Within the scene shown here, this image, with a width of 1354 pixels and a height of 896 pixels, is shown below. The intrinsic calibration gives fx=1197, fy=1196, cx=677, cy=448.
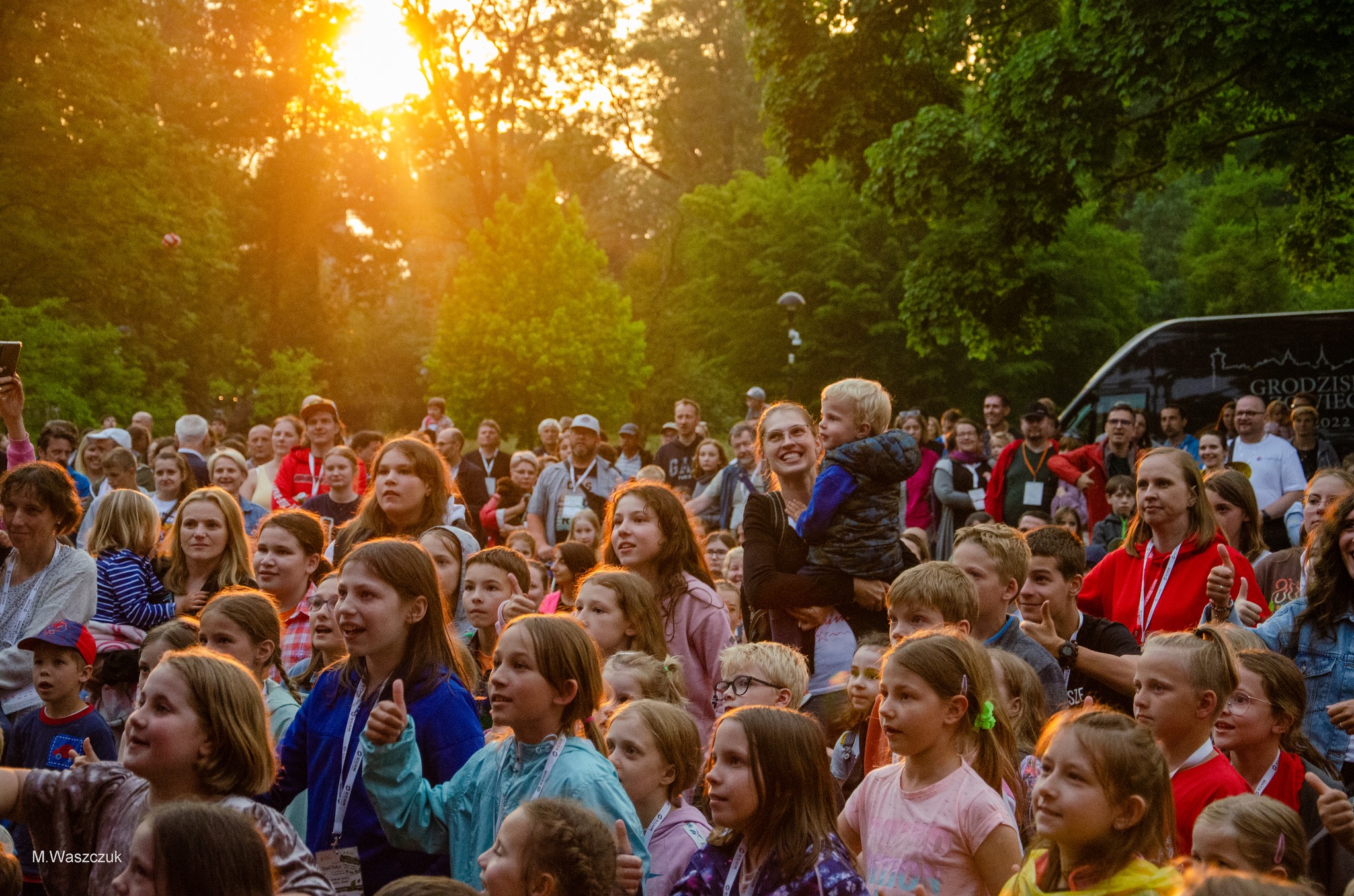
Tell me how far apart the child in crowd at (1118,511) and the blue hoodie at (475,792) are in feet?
23.5

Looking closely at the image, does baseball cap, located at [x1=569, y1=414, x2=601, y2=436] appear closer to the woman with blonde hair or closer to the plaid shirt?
the woman with blonde hair

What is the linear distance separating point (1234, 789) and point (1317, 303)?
36.6m

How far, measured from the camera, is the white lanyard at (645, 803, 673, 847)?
3.85 metres

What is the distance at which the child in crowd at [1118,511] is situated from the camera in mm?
9695

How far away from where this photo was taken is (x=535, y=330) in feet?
106

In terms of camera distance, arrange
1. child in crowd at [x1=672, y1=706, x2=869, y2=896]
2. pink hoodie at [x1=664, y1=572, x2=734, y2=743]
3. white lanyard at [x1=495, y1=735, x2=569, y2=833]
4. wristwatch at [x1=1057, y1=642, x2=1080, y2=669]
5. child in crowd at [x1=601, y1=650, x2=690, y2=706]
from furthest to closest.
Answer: pink hoodie at [x1=664, y1=572, x2=734, y2=743] < wristwatch at [x1=1057, y1=642, x2=1080, y2=669] < child in crowd at [x1=601, y1=650, x2=690, y2=706] < white lanyard at [x1=495, y1=735, x2=569, y2=833] < child in crowd at [x1=672, y1=706, x2=869, y2=896]

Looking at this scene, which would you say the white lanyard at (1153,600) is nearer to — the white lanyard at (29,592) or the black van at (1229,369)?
the white lanyard at (29,592)

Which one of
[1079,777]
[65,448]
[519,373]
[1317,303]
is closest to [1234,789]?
[1079,777]

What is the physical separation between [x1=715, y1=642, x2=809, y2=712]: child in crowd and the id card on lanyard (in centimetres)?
137

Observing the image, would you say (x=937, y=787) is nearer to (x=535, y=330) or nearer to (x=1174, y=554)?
(x=1174, y=554)

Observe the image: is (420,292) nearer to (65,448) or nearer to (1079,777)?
(65,448)

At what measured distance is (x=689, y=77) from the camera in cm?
4581

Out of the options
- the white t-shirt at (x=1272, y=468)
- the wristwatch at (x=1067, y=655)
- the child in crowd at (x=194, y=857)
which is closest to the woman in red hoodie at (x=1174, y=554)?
the wristwatch at (x=1067, y=655)

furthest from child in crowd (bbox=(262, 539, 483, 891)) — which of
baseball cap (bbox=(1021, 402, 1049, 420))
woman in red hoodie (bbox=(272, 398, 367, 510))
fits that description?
baseball cap (bbox=(1021, 402, 1049, 420))
